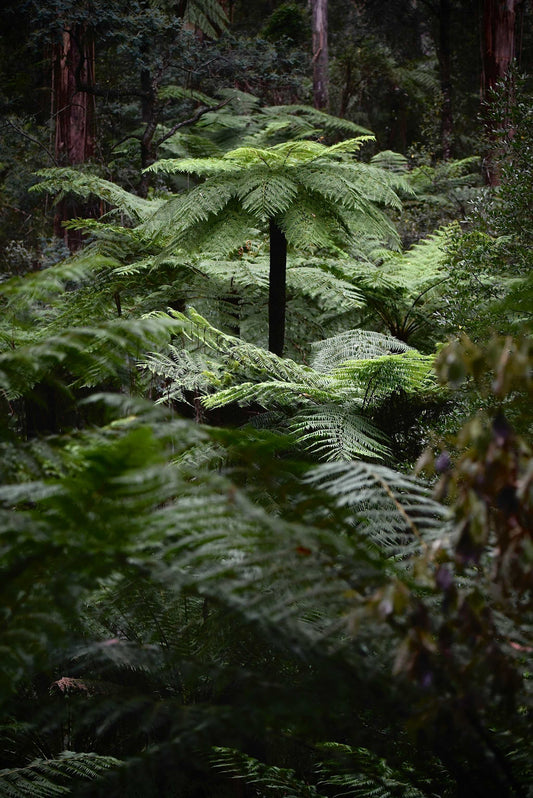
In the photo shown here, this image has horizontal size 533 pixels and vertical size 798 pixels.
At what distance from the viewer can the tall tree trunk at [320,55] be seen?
10672mm

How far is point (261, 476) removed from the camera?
72 centimetres

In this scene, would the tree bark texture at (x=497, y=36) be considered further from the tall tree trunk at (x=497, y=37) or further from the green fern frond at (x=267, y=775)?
the green fern frond at (x=267, y=775)

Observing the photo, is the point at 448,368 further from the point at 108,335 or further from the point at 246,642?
the point at 246,642

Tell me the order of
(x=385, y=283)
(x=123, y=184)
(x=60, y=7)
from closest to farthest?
(x=385, y=283), (x=60, y=7), (x=123, y=184)

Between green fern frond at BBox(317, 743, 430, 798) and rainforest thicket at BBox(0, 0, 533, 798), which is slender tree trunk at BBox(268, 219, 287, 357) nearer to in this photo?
rainforest thicket at BBox(0, 0, 533, 798)

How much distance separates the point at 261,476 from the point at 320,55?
1167 cm

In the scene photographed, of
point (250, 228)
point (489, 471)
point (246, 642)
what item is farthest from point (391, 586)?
point (250, 228)

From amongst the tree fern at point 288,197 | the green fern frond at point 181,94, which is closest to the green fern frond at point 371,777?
the tree fern at point 288,197

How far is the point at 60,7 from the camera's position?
6.17 m

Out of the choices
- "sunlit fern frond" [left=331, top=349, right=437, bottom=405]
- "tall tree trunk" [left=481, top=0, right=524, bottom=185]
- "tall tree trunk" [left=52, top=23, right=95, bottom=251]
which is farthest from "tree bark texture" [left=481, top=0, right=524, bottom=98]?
"sunlit fern frond" [left=331, top=349, right=437, bottom=405]

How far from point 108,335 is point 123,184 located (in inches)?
295

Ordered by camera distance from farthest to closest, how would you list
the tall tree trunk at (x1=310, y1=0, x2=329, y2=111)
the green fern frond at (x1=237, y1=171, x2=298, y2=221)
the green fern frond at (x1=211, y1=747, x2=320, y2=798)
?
the tall tree trunk at (x1=310, y1=0, x2=329, y2=111) → the green fern frond at (x1=237, y1=171, x2=298, y2=221) → the green fern frond at (x1=211, y1=747, x2=320, y2=798)

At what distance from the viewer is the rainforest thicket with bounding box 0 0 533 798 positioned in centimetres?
61

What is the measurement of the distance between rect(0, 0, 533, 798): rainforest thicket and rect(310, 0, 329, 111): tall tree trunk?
3537 millimetres
